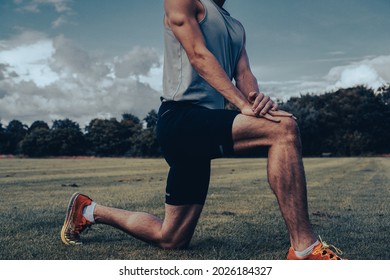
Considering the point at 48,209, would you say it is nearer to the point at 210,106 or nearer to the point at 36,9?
→ the point at 36,9

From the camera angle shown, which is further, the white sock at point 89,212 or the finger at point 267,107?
the white sock at point 89,212

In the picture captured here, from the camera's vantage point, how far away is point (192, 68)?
3.54 metres

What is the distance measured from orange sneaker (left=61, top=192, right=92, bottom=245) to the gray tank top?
1343 mm

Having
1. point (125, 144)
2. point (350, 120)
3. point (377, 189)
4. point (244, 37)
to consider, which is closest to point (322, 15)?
point (244, 37)

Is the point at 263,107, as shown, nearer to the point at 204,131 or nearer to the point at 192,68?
the point at 204,131

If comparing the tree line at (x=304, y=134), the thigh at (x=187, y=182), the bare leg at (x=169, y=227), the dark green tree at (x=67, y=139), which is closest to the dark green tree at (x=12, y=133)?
the tree line at (x=304, y=134)

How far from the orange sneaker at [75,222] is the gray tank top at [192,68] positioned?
1343mm

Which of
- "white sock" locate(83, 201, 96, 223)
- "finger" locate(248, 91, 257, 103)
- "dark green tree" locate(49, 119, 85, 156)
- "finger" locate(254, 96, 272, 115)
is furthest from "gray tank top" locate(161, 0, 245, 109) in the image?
"dark green tree" locate(49, 119, 85, 156)

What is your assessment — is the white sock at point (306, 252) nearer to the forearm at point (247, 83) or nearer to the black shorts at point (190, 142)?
the black shorts at point (190, 142)

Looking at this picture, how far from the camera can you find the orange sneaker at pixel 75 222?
13.6 ft

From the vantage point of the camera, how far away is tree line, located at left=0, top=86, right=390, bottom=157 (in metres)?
27.2

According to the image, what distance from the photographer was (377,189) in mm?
9914

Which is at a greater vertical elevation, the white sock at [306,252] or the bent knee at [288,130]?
the bent knee at [288,130]
